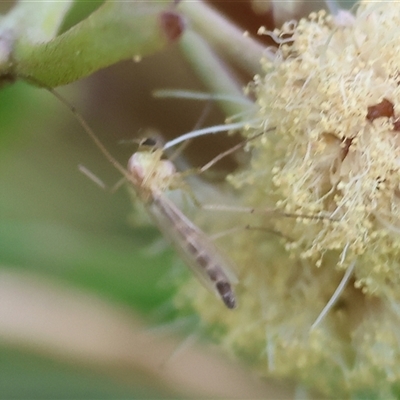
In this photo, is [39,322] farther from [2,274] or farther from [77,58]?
[77,58]

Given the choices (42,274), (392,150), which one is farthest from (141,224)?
(392,150)

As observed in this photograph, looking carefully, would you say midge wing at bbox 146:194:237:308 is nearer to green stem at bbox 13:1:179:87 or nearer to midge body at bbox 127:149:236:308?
midge body at bbox 127:149:236:308

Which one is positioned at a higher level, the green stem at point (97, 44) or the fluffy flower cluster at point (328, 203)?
the green stem at point (97, 44)

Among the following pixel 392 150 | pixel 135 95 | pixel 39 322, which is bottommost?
pixel 392 150

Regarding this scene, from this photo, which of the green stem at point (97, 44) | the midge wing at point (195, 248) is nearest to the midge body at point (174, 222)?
the midge wing at point (195, 248)

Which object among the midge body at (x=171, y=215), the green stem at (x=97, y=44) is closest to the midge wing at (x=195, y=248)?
the midge body at (x=171, y=215)

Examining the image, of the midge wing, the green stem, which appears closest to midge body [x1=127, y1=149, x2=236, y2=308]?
the midge wing

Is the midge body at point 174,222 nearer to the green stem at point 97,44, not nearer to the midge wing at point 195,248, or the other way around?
the midge wing at point 195,248
